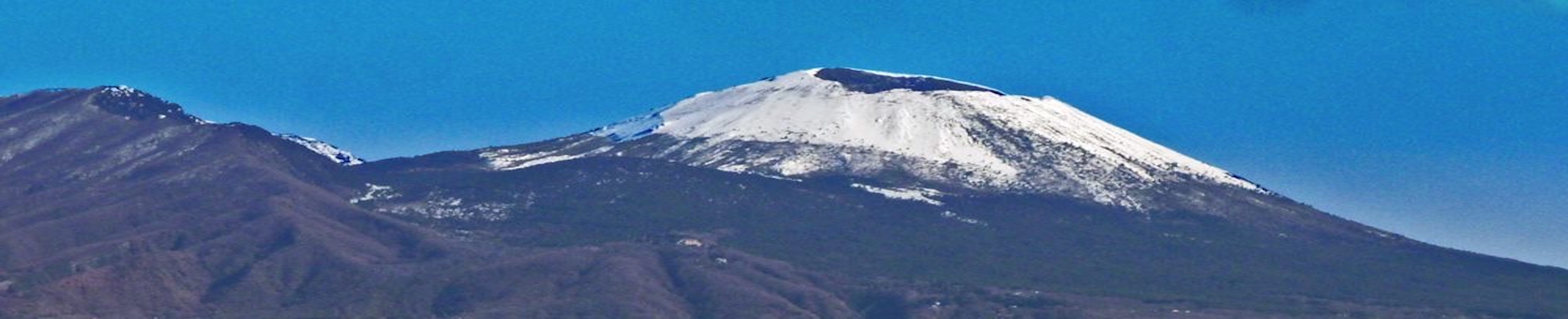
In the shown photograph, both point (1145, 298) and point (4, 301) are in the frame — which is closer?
point (4, 301)

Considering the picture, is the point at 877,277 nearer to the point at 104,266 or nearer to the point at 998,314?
the point at 998,314

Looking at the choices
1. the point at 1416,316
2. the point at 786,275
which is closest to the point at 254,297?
the point at 786,275

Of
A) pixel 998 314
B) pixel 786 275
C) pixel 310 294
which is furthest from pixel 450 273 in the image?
pixel 998 314

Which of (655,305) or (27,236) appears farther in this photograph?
(27,236)

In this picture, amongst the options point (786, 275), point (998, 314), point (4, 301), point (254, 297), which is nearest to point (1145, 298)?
point (998, 314)

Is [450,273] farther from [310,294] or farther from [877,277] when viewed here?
[877,277]

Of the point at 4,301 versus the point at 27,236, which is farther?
the point at 27,236

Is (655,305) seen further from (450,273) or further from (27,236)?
(27,236)
